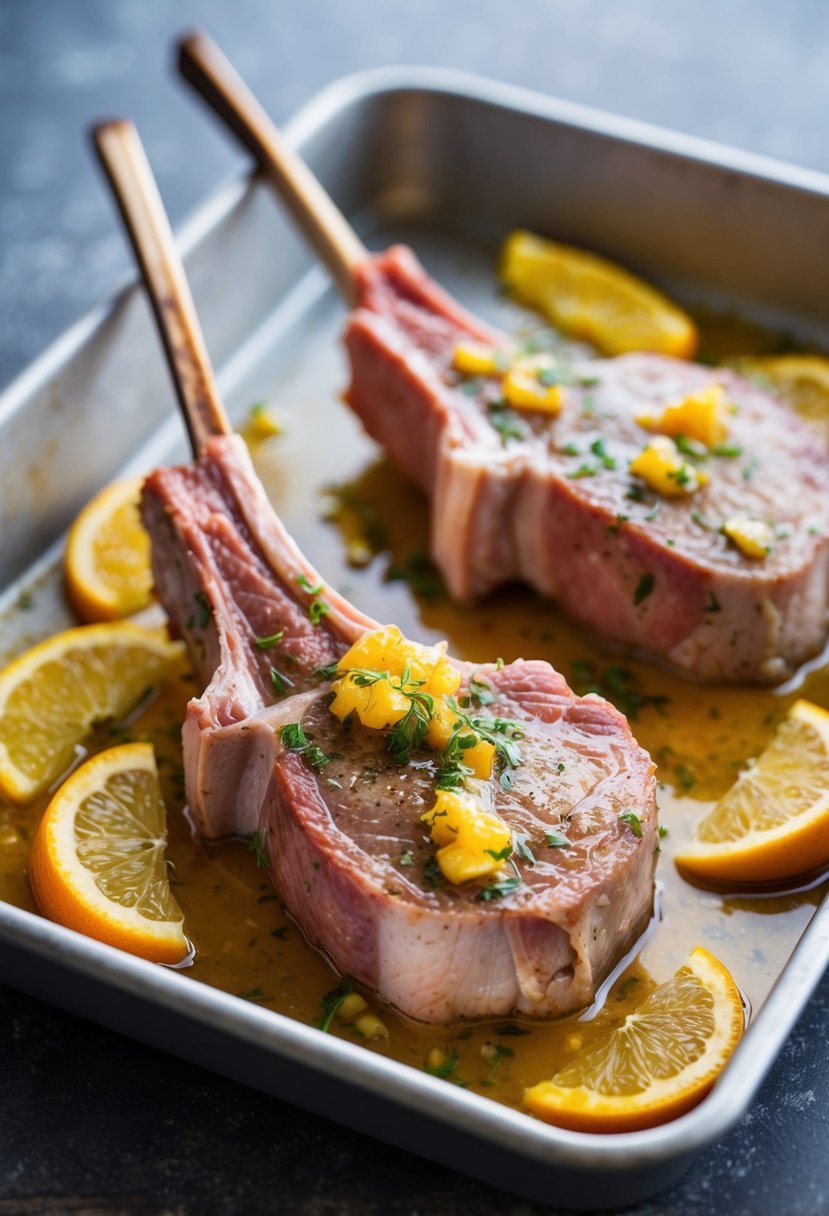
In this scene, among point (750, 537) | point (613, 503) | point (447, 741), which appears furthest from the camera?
point (613, 503)

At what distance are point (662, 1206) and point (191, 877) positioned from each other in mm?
1417

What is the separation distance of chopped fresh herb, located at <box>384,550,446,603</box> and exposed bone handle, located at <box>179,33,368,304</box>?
3.25 ft

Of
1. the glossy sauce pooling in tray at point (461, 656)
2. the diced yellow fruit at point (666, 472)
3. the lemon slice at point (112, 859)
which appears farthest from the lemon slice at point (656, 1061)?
the diced yellow fruit at point (666, 472)

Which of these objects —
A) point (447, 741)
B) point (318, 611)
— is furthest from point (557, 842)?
point (318, 611)

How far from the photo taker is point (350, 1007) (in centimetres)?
356

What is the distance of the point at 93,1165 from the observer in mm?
3416

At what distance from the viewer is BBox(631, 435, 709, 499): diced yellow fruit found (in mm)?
4438

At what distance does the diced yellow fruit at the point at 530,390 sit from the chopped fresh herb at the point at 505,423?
4 centimetres

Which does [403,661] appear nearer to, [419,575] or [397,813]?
[397,813]

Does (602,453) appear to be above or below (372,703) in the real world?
Result: below

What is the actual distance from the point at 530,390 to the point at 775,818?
5.18ft

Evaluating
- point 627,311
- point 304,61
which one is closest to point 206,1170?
point 627,311

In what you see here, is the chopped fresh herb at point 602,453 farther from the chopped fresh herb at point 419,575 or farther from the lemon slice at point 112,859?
the lemon slice at point 112,859

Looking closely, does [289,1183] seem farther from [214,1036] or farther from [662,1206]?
[662,1206]
